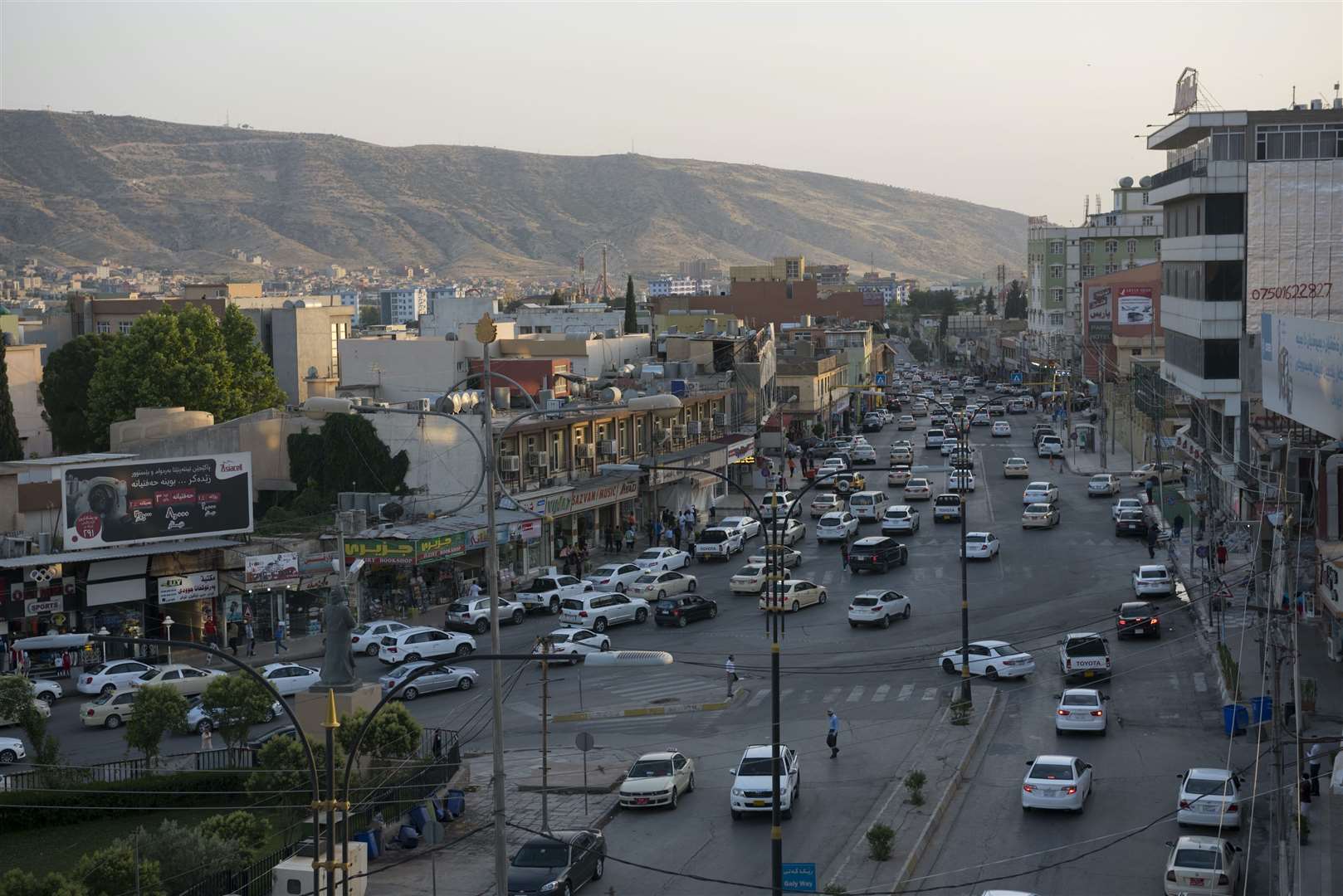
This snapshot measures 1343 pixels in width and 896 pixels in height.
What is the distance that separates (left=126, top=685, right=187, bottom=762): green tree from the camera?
1049 inches

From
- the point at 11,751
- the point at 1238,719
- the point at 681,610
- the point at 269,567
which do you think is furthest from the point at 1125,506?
the point at 11,751

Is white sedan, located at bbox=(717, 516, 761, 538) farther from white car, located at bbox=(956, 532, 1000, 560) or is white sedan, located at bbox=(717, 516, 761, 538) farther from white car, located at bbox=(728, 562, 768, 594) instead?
white car, located at bbox=(956, 532, 1000, 560)

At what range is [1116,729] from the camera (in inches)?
1176

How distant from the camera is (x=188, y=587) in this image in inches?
1569

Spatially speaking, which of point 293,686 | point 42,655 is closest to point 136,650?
point 42,655

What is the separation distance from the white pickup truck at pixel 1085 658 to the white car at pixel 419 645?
14.5m

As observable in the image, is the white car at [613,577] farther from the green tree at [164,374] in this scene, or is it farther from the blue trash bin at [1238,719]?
the green tree at [164,374]

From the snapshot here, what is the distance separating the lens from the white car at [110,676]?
34.8m

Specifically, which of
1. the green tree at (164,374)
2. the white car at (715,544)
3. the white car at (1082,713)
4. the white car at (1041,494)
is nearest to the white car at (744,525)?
the white car at (715,544)

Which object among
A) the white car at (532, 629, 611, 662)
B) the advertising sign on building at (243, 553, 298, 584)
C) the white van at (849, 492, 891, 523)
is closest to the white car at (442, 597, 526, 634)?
the white car at (532, 629, 611, 662)

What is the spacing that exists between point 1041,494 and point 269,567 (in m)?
32.1

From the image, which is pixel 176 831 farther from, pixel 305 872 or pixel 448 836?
pixel 448 836

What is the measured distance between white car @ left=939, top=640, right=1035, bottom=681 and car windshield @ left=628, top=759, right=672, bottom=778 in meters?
11.2

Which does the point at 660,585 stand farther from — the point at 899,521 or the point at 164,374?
the point at 164,374
